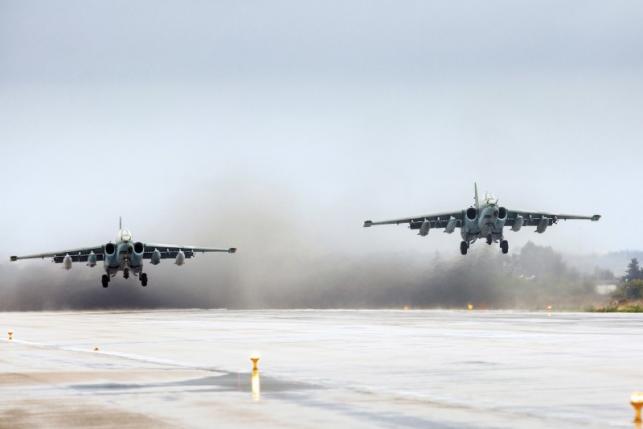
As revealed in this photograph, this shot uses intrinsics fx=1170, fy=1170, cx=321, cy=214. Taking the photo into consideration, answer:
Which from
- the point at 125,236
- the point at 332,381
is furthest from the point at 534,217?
the point at 332,381

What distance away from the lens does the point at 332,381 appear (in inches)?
978

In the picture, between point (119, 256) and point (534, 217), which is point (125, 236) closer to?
point (119, 256)

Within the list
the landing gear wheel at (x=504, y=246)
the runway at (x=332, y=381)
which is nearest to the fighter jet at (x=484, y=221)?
the landing gear wheel at (x=504, y=246)

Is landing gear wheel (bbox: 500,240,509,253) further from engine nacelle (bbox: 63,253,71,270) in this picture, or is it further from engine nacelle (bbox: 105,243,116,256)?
engine nacelle (bbox: 63,253,71,270)

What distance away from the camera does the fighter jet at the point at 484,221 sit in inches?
3430

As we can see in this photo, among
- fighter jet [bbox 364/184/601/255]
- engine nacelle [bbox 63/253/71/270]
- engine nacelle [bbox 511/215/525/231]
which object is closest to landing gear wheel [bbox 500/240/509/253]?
fighter jet [bbox 364/184/601/255]

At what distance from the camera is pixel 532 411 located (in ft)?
61.9

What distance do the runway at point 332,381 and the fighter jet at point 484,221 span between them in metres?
42.6

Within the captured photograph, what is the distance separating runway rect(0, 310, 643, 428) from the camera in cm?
1844

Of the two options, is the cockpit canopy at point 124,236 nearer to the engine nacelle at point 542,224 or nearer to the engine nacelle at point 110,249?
the engine nacelle at point 110,249

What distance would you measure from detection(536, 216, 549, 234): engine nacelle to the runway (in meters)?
54.4

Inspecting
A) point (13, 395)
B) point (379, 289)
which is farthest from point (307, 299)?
point (13, 395)

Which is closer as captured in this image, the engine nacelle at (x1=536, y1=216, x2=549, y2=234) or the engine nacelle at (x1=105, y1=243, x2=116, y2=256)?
the engine nacelle at (x1=105, y1=243, x2=116, y2=256)

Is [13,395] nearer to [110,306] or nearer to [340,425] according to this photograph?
[340,425]
